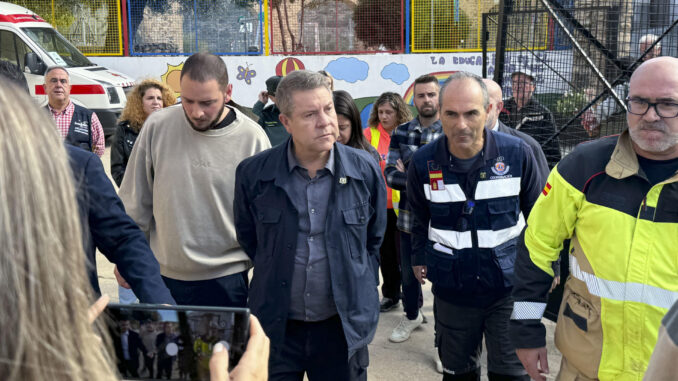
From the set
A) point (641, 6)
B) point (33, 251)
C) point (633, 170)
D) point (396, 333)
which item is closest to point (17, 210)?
point (33, 251)

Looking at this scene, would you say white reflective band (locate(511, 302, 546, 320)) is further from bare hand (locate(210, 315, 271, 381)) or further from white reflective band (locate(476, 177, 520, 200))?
bare hand (locate(210, 315, 271, 381))

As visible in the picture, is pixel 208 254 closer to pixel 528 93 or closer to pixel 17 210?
pixel 17 210

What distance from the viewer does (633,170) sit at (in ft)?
8.48

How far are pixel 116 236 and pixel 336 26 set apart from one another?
1532 centimetres

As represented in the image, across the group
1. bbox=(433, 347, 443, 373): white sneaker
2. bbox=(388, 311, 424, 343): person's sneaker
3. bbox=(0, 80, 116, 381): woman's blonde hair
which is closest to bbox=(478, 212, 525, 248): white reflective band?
bbox=(433, 347, 443, 373): white sneaker

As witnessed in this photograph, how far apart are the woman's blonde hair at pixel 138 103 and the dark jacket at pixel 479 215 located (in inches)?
126

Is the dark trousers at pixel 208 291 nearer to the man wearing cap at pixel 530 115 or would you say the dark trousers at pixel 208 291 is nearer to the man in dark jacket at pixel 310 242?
the man in dark jacket at pixel 310 242

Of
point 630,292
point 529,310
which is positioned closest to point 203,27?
point 529,310

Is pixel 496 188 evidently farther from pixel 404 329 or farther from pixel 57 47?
pixel 57 47

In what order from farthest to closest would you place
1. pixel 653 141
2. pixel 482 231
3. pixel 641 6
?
pixel 641 6 → pixel 482 231 → pixel 653 141

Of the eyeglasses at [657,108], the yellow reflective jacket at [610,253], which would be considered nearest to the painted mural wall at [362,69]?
the yellow reflective jacket at [610,253]

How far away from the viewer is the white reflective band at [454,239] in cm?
368

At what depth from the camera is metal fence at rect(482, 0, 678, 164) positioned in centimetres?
619

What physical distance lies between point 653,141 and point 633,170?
0.45 ft
